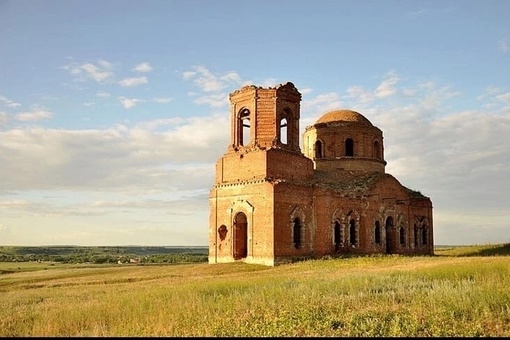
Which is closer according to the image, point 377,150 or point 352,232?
point 352,232

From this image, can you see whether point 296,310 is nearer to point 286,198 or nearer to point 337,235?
point 286,198

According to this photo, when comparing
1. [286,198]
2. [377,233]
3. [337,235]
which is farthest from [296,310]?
[377,233]

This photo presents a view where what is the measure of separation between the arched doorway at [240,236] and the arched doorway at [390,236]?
10.8 meters

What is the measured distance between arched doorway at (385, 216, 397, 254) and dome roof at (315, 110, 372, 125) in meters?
7.09

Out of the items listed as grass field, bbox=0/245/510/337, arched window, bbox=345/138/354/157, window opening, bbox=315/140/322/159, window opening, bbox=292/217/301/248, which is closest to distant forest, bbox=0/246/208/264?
window opening, bbox=315/140/322/159

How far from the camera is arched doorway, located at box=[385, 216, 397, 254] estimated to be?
1310 inches

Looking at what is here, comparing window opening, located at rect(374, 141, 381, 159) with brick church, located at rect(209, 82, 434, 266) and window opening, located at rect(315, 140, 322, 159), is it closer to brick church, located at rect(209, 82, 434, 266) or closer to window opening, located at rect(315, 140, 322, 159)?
brick church, located at rect(209, 82, 434, 266)

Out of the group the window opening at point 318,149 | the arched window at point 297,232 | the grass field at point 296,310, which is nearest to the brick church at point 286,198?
the arched window at point 297,232

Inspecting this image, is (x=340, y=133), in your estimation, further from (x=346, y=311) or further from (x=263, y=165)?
(x=346, y=311)

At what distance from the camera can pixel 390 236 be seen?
3347 centimetres

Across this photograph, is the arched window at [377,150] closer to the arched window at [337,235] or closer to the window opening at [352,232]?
the window opening at [352,232]

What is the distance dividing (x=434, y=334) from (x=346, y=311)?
71.8 inches

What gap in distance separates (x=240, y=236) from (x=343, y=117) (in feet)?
40.4

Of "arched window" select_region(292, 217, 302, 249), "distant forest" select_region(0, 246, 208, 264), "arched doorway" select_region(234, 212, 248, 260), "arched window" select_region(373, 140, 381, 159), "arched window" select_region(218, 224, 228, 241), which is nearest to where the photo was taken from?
"arched window" select_region(292, 217, 302, 249)
